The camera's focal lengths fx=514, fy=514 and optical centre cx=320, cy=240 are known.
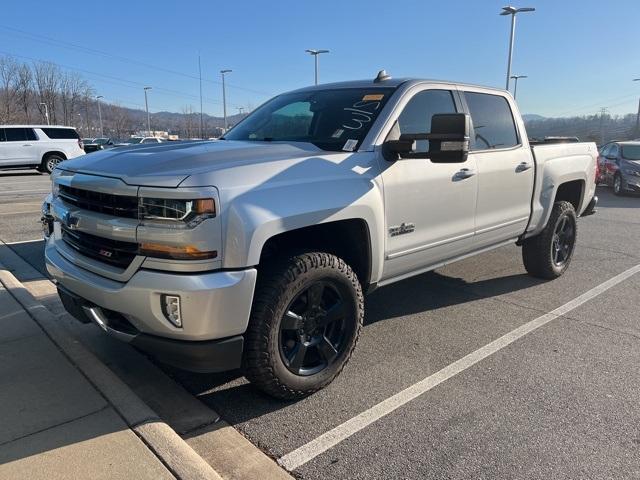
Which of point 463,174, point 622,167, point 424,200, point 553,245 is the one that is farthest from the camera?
point 622,167

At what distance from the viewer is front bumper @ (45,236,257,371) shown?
2475 millimetres

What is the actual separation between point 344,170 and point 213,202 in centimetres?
95

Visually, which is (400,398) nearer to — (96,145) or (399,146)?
(399,146)

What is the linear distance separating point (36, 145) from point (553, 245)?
19.5 m

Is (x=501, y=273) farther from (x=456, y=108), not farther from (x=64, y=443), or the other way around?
(x=64, y=443)

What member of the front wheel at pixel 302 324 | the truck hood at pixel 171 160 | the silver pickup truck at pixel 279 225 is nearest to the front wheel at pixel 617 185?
the silver pickup truck at pixel 279 225

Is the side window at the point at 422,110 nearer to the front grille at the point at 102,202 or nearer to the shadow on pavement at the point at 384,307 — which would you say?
the shadow on pavement at the point at 384,307

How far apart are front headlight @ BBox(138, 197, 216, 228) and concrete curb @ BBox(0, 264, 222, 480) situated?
3.51 feet

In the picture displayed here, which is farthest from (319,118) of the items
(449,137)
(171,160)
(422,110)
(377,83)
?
(171,160)

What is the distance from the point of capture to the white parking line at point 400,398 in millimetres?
2625

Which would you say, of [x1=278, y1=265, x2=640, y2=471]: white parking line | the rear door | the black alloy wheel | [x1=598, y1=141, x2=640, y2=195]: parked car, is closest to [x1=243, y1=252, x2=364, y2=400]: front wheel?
the black alloy wheel

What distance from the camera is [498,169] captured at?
14.5 feet

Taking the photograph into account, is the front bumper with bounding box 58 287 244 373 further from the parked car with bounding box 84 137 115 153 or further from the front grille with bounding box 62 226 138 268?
the parked car with bounding box 84 137 115 153

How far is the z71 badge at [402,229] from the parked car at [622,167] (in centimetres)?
1289
